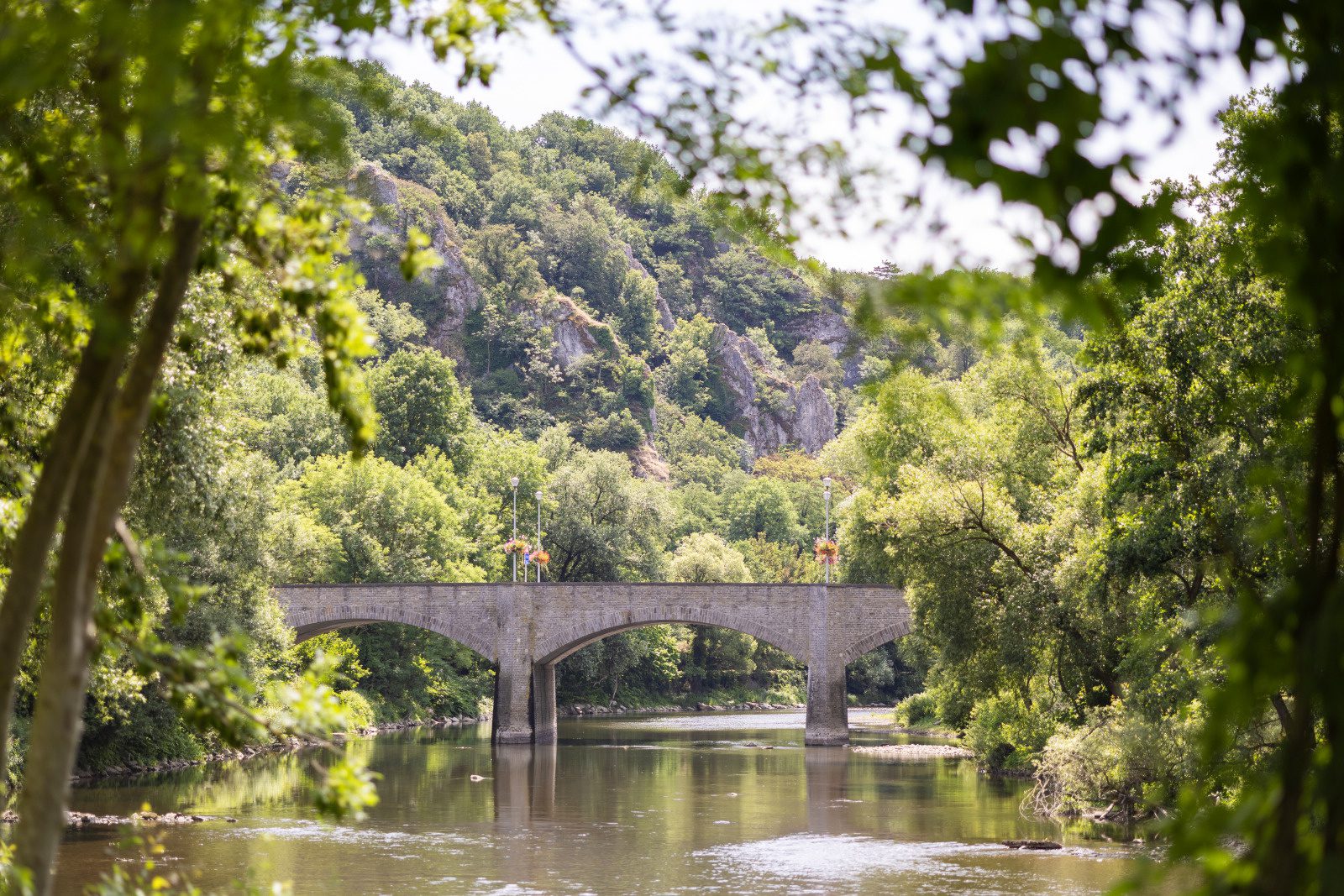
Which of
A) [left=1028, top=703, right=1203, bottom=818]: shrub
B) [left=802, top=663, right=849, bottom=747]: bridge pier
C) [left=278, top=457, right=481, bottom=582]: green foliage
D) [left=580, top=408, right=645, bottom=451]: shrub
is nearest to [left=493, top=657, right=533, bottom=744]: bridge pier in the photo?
[left=278, top=457, right=481, bottom=582]: green foliage

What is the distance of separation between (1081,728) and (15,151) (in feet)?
72.3

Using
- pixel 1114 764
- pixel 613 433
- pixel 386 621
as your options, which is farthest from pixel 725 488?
pixel 1114 764

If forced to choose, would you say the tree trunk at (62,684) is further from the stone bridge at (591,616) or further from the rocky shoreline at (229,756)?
the stone bridge at (591,616)

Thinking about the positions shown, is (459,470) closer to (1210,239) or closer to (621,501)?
(621,501)

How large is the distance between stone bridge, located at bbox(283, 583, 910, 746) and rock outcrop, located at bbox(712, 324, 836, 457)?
8484cm

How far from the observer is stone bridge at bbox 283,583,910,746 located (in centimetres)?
4125

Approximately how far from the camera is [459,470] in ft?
211

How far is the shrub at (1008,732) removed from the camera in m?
29.9

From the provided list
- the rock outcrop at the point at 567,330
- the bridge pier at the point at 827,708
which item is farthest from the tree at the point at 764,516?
the bridge pier at the point at 827,708

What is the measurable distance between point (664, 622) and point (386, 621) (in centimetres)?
788

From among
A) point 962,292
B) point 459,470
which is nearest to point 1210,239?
point 962,292

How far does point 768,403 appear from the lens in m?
130

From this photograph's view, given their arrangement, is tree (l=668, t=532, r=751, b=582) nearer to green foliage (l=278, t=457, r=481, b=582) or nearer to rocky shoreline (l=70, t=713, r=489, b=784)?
green foliage (l=278, t=457, r=481, b=582)

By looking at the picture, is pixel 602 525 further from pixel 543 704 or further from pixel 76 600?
pixel 76 600
